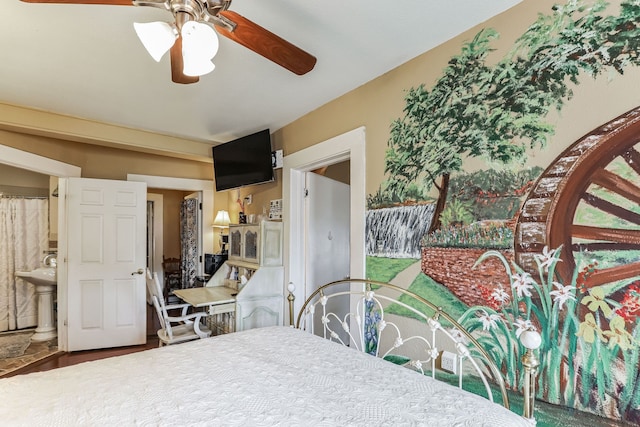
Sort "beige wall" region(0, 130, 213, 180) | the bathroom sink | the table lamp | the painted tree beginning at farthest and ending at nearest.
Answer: the table lamp < the bathroom sink < "beige wall" region(0, 130, 213, 180) < the painted tree

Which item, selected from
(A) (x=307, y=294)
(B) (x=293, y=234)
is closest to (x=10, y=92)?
(B) (x=293, y=234)

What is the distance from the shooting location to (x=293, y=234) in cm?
307

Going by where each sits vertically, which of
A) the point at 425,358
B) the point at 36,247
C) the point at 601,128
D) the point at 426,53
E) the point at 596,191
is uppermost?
the point at 426,53

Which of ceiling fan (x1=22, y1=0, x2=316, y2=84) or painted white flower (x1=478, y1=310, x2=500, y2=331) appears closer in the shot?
ceiling fan (x1=22, y1=0, x2=316, y2=84)

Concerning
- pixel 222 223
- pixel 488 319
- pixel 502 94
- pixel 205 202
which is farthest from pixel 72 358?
pixel 502 94

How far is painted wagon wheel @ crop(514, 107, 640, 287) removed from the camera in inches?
45.0

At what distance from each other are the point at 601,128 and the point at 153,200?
19.7 feet

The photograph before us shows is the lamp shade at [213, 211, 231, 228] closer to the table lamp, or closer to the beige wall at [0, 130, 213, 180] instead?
the table lamp

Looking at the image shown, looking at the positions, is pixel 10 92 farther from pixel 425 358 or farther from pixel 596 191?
pixel 596 191

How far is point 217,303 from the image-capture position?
2793 millimetres

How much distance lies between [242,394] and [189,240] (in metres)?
4.32

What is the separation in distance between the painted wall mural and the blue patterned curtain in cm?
374

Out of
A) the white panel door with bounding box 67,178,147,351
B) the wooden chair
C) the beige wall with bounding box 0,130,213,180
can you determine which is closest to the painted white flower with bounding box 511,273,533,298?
the wooden chair

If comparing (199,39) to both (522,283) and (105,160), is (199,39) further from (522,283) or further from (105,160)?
(105,160)
